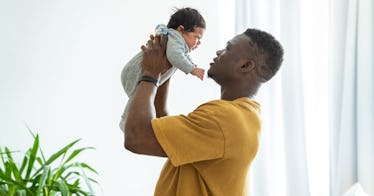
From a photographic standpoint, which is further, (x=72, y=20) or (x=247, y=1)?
(x=247, y=1)

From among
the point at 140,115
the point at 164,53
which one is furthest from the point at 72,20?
the point at 140,115

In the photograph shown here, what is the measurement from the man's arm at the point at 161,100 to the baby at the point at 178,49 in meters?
0.09

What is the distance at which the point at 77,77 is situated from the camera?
2.52 metres

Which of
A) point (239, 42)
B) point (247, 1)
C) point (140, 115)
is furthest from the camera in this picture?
point (247, 1)

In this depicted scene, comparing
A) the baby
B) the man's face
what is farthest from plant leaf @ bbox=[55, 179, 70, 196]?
the man's face

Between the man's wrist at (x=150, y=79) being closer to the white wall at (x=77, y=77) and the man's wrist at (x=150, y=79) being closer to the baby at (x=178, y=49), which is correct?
the baby at (x=178, y=49)

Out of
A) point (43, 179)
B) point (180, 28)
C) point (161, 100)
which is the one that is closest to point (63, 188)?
point (43, 179)

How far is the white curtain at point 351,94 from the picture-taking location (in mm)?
2387

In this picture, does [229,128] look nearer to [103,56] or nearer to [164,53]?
[164,53]

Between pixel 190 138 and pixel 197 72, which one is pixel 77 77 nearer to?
pixel 197 72

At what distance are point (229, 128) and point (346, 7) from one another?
129 centimetres

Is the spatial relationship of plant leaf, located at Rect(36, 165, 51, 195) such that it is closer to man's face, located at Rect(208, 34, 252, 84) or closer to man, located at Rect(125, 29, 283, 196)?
man, located at Rect(125, 29, 283, 196)

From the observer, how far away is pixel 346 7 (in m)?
2.50

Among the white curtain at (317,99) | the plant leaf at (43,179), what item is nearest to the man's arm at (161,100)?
the plant leaf at (43,179)
